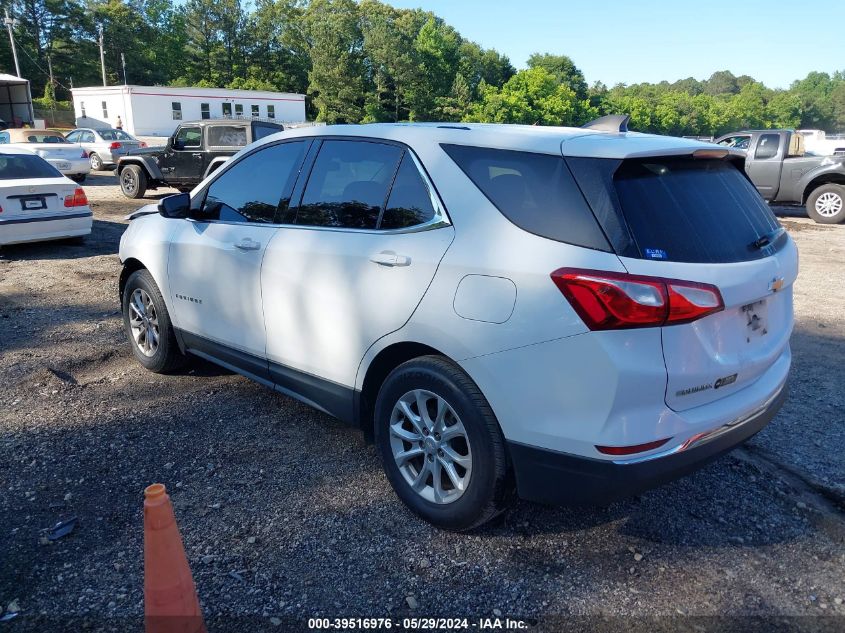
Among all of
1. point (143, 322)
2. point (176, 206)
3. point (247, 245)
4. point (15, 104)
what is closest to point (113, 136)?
point (15, 104)

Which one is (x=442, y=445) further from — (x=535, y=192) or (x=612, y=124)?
(x=612, y=124)

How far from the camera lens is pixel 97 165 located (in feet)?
76.4

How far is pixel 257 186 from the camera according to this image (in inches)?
157

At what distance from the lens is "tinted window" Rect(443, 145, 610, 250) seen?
8.22 ft

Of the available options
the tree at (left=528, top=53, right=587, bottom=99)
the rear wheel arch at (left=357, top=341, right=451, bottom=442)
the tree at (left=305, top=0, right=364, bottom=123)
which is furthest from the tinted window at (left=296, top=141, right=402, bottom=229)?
the tree at (left=528, top=53, right=587, bottom=99)

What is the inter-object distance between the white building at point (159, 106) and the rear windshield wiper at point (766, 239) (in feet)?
147

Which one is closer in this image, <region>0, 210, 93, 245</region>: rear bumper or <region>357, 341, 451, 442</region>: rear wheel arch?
<region>357, 341, 451, 442</region>: rear wheel arch

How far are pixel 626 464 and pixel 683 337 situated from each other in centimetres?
51

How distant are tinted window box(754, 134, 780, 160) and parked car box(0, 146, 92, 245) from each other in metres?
13.2

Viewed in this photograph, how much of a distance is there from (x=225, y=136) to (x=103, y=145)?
1114 centimetres

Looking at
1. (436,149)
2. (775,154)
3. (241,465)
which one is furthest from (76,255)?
(775,154)

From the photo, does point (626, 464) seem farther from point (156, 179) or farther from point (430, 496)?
point (156, 179)

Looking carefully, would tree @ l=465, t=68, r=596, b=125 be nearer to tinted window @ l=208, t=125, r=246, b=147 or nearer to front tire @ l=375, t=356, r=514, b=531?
tinted window @ l=208, t=125, r=246, b=147

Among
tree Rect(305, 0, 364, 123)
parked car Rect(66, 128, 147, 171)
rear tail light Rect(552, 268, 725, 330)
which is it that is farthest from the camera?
tree Rect(305, 0, 364, 123)
